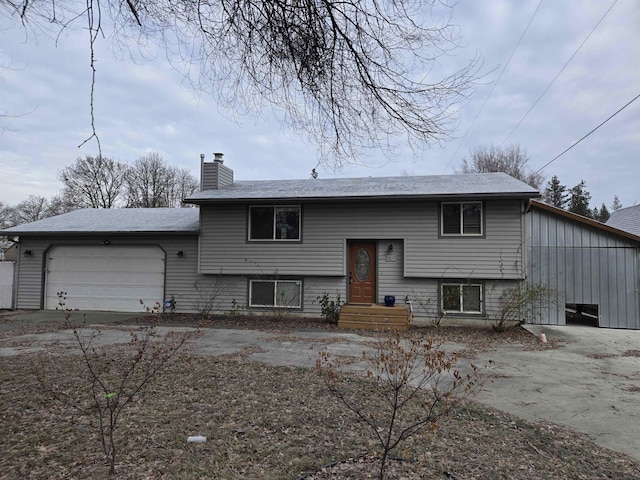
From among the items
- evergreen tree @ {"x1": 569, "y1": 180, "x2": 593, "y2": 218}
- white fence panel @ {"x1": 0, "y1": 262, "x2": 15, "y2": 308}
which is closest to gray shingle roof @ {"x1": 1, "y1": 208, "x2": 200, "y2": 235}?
white fence panel @ {"x1": 0, "y1": 262, "x2": 15, "y2": 308}

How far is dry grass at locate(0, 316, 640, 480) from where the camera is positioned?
285 cm

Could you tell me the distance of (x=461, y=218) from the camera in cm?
1055

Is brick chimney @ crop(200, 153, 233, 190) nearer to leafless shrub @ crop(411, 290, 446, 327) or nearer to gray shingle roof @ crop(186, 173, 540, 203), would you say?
gray shingle roof @ crop(186, 173, 540, 203)

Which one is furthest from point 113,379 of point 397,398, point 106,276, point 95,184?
point 95,184

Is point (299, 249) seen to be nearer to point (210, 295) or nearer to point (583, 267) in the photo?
point (210, 295)

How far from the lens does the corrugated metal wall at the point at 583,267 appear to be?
10070 millimetres

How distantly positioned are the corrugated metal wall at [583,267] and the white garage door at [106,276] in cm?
1129

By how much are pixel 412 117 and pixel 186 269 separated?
1025 centimetres

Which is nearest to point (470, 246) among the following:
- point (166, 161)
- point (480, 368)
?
point (480, 368)

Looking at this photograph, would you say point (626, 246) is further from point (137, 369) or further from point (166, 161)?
point (166, 161)

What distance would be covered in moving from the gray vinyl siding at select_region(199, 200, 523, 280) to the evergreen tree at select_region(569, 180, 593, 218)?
3679 centimetres

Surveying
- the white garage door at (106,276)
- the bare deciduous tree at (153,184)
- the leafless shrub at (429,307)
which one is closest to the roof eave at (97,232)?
the white garage door at (106,276)

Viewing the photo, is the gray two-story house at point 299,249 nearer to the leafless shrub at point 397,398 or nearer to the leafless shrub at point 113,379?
the leafless shrub at point 113,379

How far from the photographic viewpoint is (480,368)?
6164 mm
